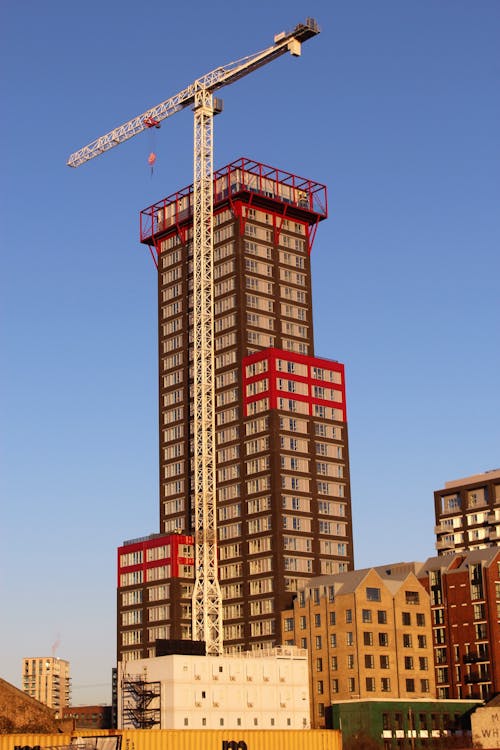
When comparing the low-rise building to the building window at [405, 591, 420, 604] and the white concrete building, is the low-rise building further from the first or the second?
the building window at [405, 591, 420, 604]

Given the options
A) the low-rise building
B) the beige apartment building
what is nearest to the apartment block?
the beige apartment building

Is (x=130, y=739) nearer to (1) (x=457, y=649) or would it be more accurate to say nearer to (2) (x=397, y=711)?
(2) (x=397, y=711)

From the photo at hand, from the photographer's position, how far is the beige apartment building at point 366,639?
18062cm

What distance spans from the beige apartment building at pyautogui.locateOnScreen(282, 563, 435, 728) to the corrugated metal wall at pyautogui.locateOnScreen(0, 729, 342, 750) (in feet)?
124

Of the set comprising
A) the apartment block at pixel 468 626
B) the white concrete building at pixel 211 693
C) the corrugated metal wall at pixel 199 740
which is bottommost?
the corrugated metal wall at pixel 199 740

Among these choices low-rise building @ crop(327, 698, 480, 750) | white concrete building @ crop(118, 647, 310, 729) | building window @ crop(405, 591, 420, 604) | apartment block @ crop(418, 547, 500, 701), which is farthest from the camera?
building window @ crop(405, 591, 420, 604)

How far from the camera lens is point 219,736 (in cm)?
13300

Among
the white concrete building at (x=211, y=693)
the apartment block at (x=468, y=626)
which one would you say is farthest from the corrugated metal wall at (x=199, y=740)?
the apartment block at (x=468, y=626)

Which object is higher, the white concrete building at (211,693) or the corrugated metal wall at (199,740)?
the white concrete building at (211,693)

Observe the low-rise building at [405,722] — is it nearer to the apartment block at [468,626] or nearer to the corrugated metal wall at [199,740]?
the apartment block at [468,626]

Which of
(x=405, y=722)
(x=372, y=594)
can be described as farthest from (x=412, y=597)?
(x=405, y=722)

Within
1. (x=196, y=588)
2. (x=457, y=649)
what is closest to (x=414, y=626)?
(x=457, y=649)

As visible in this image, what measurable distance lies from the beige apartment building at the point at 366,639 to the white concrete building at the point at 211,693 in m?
7.78

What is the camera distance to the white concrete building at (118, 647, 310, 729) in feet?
535
